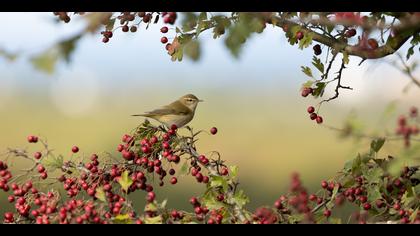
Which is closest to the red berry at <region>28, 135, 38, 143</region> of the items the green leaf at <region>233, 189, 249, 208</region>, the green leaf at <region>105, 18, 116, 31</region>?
the green leaf at <region>105, 18, 116, 31</region>

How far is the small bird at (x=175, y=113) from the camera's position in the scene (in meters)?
5.70

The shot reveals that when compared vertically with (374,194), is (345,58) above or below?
above

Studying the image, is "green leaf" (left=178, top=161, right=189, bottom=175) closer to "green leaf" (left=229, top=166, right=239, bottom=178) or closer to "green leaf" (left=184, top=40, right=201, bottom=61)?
"green leaf" (left=229, top=166, right=239, bottom=178)

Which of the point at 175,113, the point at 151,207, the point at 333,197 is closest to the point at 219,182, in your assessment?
the point at 151,207

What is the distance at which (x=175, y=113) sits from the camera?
226 inches

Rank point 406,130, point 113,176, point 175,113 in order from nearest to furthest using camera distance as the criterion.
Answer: point 406,130 < point 113,176 < point 175,113

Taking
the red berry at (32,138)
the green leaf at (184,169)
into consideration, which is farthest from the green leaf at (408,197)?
the red berry at (32,138)

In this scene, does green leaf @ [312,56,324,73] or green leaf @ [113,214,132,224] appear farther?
green leaf @ [312,56,324,73]

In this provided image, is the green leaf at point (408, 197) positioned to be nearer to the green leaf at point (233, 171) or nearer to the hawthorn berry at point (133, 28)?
the green leaf at point (233, 171)

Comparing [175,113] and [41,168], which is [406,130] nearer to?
[41,168]

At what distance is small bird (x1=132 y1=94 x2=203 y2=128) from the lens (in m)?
5.70

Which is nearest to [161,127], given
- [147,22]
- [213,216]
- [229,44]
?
[147,22]

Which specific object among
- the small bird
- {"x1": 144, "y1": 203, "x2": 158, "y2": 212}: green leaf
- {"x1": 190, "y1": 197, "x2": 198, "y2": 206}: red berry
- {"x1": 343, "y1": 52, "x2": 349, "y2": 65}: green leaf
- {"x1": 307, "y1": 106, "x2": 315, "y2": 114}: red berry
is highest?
{"x1": 343, "y1": 52, "x2": 349, "y2": 65}: green leaf
